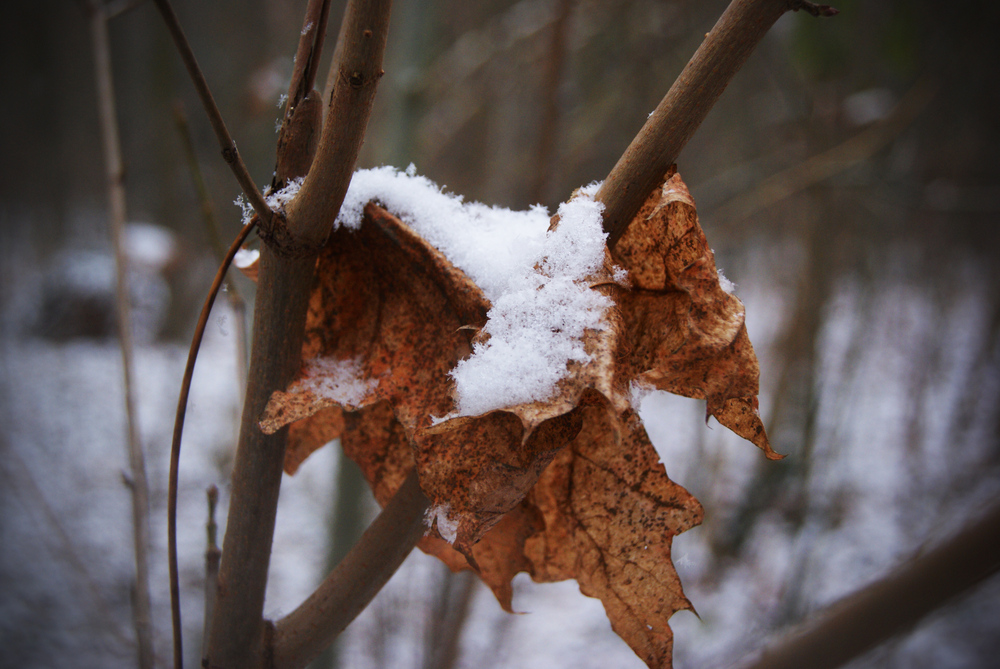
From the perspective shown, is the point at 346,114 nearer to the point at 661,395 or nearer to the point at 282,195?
the point at 282,195

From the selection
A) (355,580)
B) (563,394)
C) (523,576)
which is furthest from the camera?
(523,576)

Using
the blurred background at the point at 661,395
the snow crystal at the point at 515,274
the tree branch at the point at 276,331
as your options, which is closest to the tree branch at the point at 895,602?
the blurred background at the point at 661,395

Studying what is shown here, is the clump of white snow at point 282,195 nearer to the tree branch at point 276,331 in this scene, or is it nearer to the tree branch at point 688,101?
the tree branch at point 276,331

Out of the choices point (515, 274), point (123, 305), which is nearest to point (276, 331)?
point (515, 274)

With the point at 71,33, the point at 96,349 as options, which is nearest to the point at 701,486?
the point at 96,349

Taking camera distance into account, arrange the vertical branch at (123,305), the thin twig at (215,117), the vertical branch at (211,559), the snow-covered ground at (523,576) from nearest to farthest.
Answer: the thin twig at (215,117) → the vertical branch at (211,559) → the vertical branch at (123,305) → the snow-covered ground at (523,576)

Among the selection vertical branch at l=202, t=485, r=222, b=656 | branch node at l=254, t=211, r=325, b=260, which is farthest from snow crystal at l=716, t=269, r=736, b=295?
vertical branch at l=202, t=485, r=222, b=656

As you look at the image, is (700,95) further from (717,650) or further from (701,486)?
(701,486)
